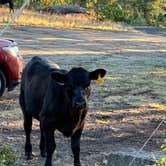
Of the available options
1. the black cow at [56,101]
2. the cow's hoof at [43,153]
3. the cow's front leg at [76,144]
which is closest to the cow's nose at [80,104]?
the black cow at [56,101]

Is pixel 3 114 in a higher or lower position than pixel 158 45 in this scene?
higher

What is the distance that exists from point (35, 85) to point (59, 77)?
1224 mm

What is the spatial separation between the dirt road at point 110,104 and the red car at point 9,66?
38 cm

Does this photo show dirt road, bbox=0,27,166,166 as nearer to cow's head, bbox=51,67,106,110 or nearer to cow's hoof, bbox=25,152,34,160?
cow's hoof, bbox=25,152,34,160

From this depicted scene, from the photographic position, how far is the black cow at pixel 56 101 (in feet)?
24.1

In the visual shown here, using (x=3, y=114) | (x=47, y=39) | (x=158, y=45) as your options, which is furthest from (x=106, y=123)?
(x=158, y=45)

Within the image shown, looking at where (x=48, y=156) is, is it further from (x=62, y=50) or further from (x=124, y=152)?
(x=62, y=50)

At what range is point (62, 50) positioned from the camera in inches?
963

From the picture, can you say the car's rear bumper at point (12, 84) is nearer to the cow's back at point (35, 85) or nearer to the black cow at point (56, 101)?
the cow's back at point (35, 85)

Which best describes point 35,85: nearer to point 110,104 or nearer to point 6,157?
point 6,157

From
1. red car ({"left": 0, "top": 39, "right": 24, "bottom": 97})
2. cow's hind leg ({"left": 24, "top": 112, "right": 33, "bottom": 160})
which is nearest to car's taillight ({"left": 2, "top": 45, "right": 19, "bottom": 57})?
red car ({"left": 0, "top": 39, "right": 24, "bottom": 97})

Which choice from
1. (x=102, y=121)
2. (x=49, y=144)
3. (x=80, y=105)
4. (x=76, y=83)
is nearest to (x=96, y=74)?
(x=76, y=83)

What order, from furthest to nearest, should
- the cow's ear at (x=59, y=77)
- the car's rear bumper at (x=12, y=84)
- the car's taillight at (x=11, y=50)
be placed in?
the car's rear bumper at (x=12, y=84)
the car's taillight at (x=11, y=50)
the cow's ear at (x=59, y=77)

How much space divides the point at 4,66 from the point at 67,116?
5.46 m
